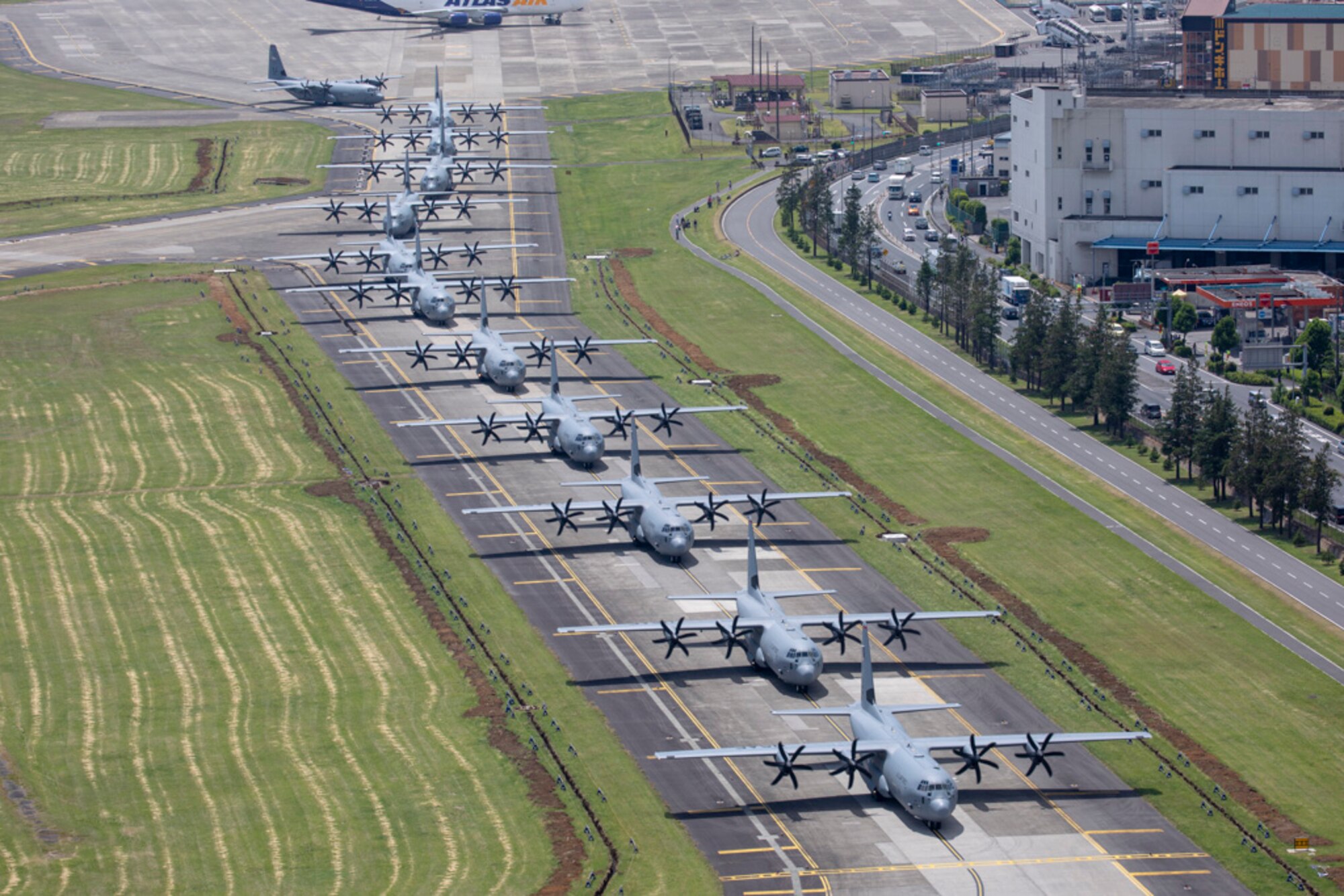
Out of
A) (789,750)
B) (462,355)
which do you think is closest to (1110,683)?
(789,750)

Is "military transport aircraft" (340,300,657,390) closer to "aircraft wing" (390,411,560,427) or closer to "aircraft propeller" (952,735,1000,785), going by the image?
"aircraft wing" (390,411,560,427)

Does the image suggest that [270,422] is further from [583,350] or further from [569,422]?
[569,422]

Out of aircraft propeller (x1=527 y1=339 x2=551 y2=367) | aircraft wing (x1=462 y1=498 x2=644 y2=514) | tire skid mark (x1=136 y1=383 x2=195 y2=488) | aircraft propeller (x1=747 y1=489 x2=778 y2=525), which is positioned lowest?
aircraft propeller (x1=747 y1=489 x2=778 y2=525)

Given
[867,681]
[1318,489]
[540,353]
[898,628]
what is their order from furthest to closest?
[540,353], [1318,489], [898,628], [867,681]

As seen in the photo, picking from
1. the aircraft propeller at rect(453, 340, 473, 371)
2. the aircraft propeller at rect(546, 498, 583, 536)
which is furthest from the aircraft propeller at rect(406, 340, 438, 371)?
the aircraft propeller at rect(546, 498, 583, 536)

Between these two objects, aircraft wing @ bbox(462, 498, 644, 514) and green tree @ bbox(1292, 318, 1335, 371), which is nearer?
aircraft wing @ bbox(462, 498, 644, 514)

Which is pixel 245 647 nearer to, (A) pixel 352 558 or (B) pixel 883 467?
(A) pixel 352 558

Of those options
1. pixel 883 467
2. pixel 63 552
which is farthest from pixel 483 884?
pixel 883 467

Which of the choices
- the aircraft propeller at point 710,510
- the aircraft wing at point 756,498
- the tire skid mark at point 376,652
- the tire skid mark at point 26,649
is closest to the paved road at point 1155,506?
the aircraft wing at point 756,498

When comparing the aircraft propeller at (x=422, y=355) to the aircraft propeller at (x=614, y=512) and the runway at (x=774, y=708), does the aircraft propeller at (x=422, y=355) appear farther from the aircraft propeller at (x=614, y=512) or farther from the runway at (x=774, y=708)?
the aircraft propeller at (x=614, y=512)
